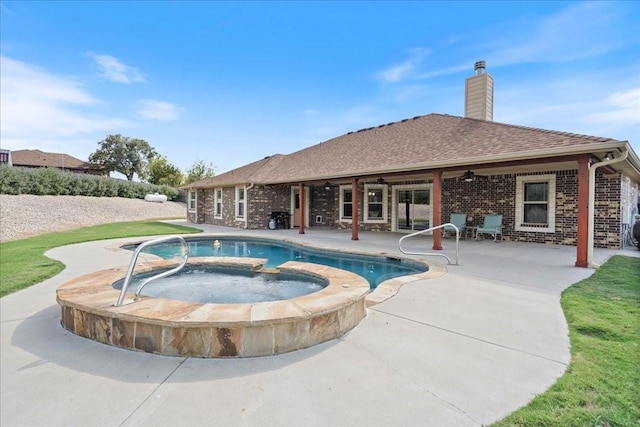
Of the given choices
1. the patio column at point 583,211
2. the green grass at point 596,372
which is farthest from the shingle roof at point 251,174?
the green grass at point 596,372

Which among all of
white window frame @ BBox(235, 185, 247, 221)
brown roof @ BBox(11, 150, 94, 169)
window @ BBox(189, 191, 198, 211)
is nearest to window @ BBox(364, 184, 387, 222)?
white window frame @ BBox(235, 185, 247, 221)

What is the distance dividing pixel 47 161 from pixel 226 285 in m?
42.3

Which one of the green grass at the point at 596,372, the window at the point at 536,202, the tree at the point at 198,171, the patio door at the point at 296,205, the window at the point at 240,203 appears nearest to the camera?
the green grass at the point at 596,372

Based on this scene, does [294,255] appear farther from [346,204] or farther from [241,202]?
[241,202]

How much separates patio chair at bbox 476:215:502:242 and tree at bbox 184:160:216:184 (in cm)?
3485

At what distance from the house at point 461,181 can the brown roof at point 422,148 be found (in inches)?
1.6

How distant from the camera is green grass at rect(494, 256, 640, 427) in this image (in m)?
1.96

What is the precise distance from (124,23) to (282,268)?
1211cm

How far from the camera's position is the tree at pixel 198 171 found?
3959 cm

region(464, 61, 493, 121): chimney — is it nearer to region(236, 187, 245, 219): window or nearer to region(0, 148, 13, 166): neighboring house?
region(236, 187, 245, 219): window

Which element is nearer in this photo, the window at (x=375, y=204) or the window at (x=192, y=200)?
the window at (x=375, y=204)

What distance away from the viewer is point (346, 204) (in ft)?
54.0

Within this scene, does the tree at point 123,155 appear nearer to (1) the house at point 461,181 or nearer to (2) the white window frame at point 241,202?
(1) the house at point 461,181

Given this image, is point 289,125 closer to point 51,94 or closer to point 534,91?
point 51,94
